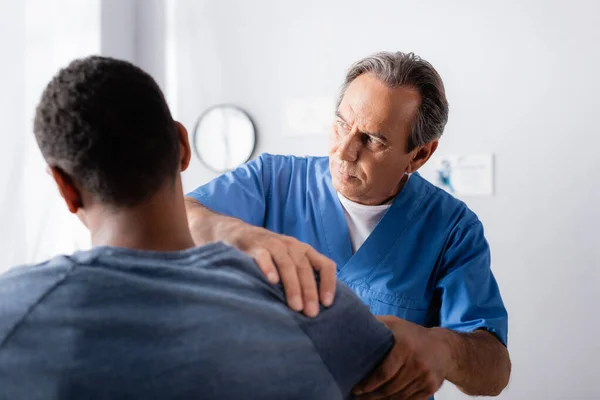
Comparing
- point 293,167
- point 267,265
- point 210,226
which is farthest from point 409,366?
point 293,167

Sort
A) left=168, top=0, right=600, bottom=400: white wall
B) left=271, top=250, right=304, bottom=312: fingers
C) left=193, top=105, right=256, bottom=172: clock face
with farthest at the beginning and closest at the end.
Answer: left=193, top=105, right=256, bottom=172: clock face
left=168, top=0, right=600, bottom=400: white wall
left=271, top=250, right=304, bottom=312: fingers

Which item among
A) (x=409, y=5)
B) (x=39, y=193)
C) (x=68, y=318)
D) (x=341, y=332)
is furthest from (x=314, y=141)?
(x=68, y=318)

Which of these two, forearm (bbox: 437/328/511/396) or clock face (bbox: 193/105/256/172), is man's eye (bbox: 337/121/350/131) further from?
clock face (bbox: 193/105/256/172)

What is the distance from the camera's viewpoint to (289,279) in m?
0.80

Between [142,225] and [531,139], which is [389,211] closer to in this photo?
[142,225]

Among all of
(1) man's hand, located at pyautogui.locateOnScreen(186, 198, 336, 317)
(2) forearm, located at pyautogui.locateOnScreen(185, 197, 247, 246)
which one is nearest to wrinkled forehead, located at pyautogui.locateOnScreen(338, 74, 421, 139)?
(2) forearm, located at pyautogui.locateOnScreen(185, 197, 247, 246)

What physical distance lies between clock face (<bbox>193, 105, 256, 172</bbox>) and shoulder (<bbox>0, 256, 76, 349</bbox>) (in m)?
2.06

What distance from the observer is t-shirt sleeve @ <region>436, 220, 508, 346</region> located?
1356 mm

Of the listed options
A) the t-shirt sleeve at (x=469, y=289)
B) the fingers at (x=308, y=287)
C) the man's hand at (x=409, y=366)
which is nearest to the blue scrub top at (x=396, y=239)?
the t-shirt sleeve at (x=469, y=289)

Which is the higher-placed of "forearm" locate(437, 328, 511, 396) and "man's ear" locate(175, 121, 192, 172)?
"man's ear" locate(175, 121, 192, 172)

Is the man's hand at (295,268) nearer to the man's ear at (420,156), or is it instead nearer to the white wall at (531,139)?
the man's ear at (420,156)

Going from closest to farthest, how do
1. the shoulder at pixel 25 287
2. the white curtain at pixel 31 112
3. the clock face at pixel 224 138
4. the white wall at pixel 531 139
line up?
the shoulder at pixel 25 287, the white curtain at pixel 31 112, the white wall at pixel 531 139, the clock face at pixel 224 138

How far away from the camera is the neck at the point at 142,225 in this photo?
74 cm

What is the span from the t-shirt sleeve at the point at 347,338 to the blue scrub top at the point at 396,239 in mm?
527
